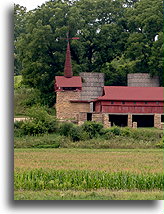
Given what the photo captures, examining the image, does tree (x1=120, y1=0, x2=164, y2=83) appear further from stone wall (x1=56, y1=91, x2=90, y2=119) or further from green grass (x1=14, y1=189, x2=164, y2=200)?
green grass (x1=14, y1=189, x2=164, y2=200)

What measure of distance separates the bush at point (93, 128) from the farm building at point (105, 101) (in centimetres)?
279

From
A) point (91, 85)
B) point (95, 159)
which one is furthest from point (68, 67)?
point (95, 159)

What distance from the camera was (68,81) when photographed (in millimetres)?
34062

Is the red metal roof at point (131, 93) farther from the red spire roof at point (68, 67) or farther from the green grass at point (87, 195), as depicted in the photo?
the green grass at point (87, 195)

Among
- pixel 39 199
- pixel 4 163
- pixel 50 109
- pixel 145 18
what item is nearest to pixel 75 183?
pixel 39 199

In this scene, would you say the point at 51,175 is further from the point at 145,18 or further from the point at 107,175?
the point at 145,18

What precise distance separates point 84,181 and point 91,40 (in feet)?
80.8

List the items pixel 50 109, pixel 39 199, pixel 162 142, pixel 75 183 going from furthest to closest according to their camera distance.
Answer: pixel 50 109 < pixel 162 142 < pixel 75 183 < pixel 39 199

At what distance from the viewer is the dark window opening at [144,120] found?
1273 inches

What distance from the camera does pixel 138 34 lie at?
36844 mm

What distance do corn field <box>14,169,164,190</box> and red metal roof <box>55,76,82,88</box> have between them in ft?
62.6

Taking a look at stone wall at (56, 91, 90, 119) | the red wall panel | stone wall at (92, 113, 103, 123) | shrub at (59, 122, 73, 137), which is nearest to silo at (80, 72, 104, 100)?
stone wall at (56, 91, 90, 119)

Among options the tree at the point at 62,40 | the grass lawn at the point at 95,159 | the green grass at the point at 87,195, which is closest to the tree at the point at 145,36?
the tree at the point at 62,40

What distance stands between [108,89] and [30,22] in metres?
6.85
